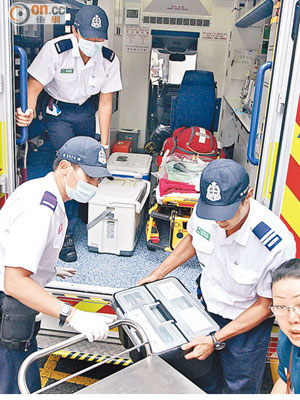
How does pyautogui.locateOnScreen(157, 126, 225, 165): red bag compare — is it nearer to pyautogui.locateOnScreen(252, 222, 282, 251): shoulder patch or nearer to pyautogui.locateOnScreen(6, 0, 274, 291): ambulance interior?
pyautogui.locateOnScreen(6, 0, 274, 291): ambulance interior

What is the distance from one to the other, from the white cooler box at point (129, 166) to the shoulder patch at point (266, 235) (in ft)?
8.36

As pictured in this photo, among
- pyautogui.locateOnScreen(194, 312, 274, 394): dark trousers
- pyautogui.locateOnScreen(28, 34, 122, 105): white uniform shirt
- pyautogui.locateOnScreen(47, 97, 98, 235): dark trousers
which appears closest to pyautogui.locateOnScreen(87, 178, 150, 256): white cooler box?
pyautogui.locateOnScreen(47, 97, 98, 235): dark trousers

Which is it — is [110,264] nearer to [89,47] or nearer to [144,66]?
[89,47]

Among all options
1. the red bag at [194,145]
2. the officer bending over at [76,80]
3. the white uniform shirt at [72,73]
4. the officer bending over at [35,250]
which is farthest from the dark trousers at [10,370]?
the red bag at [194,145]

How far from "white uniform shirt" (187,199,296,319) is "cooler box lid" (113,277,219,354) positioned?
0.59 ft

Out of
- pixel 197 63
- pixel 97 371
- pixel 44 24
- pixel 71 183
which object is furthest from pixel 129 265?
pixel 197 63

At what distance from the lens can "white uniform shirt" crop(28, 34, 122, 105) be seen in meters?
3.53

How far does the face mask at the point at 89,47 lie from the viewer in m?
3.40

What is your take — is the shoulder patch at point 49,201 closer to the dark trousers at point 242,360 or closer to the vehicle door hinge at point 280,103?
the dark trousers at point 242,360

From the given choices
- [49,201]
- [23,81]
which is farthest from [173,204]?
[49,201]

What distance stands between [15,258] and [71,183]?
48 cm

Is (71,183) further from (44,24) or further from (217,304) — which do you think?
(44,24)

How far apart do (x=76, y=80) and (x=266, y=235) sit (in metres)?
2.32

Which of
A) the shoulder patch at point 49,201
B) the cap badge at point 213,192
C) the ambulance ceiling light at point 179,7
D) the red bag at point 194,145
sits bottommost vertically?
the red bag at point 194,145
